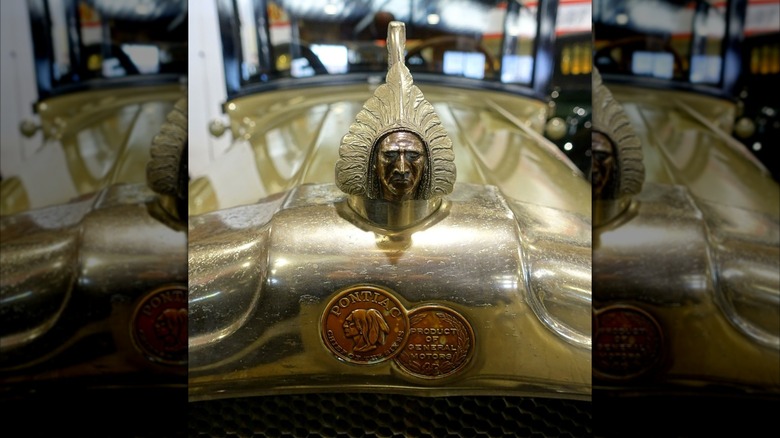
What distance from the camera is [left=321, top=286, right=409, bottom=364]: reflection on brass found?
3.60 feet

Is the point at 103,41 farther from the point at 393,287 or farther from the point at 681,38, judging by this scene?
the point at 681,38

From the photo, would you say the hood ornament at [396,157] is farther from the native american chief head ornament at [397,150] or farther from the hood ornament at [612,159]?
the hood ornament at [612,159]

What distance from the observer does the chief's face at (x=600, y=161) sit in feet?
Result: 3.69

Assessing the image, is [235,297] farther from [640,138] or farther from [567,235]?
[640,138]

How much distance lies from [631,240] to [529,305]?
18 cm

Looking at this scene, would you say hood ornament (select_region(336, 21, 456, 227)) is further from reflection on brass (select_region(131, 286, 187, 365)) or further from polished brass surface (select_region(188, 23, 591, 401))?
reflection on brass (select_region(131, 286, 187, 365))

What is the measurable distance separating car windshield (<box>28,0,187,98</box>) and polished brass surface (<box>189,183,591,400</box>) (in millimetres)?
305

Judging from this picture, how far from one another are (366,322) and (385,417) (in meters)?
0.17

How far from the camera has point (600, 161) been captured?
1.14m

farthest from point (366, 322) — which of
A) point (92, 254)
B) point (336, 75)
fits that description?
point (336, 75)

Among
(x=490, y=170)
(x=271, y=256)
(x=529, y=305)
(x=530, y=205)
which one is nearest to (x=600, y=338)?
(x=529, y=305)

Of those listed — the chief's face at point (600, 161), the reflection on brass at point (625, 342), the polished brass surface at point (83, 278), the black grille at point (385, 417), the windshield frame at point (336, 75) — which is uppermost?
the windshield frame at point (336, 75)

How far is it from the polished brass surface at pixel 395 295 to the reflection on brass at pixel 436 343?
14 mm

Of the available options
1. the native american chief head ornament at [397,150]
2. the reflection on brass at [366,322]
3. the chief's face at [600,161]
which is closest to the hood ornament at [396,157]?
the native american chief head ornament at [397,150]
